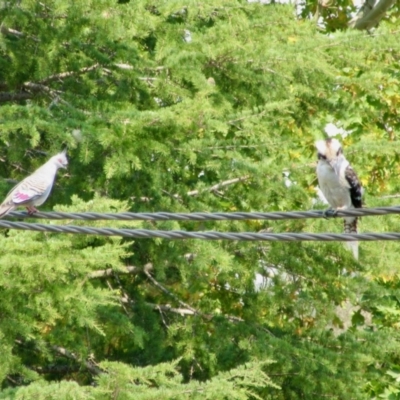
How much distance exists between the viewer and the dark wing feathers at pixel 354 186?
7.43 meters

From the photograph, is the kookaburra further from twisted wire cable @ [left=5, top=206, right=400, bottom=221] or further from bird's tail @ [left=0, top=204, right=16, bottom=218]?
bird's tail @ [left=0, top=204, right=16, bottom=218]

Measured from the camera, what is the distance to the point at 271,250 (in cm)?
958

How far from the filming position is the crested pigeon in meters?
6.89

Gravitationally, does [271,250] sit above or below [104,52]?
below

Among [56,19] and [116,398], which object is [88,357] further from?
[56,19]

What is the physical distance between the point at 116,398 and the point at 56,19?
10.1 feet

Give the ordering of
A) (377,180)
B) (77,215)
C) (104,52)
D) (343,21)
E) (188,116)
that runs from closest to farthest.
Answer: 1. (77,215)
2. (188,116)
3. (104,52)
4. (377,180)
5. (343,21)

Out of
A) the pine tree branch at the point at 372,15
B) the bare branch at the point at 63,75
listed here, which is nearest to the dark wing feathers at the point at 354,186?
the bare branch at the point at 63,75

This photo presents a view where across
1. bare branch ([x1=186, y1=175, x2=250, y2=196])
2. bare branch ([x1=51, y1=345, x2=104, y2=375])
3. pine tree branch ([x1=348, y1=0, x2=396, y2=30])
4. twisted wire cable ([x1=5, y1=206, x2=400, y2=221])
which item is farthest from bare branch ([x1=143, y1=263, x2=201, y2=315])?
pine tree branch ([x1=348, y1=0, x2=396, y2=30])

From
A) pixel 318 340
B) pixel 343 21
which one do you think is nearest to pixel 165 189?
pixel 318 340

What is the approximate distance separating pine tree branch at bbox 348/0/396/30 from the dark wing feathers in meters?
6.89

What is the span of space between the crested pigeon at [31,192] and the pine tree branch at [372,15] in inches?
297

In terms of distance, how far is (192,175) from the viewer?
33.9ft

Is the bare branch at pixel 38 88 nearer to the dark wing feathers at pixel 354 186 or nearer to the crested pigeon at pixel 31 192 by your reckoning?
the crested pigeon at pixel 31 192
